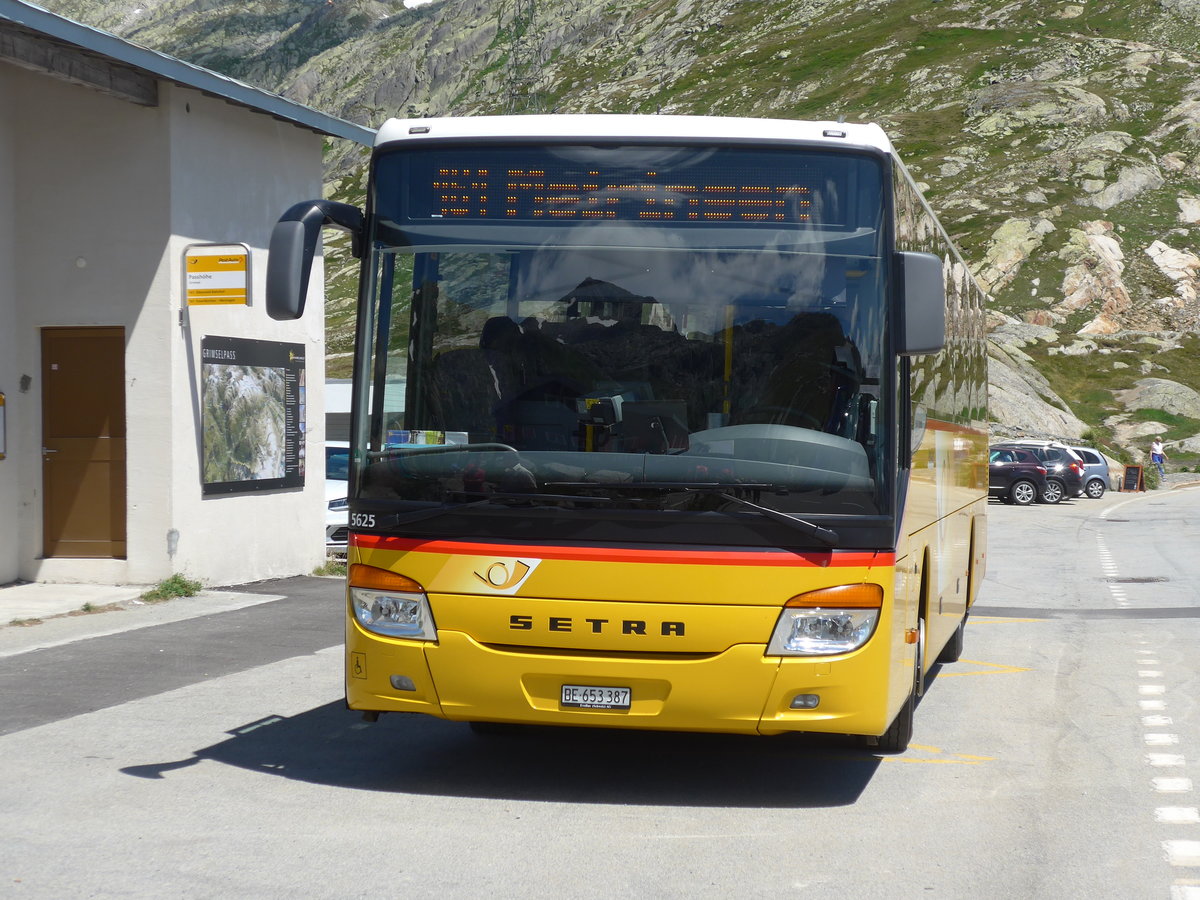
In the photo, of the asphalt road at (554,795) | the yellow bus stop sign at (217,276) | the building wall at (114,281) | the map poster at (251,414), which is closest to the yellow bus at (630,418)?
the asphalt road at (554,795)

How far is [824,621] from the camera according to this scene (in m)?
6.34

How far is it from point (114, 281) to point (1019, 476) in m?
30.8

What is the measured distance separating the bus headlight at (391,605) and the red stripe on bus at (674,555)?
22 cm

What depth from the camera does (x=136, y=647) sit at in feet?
37.0

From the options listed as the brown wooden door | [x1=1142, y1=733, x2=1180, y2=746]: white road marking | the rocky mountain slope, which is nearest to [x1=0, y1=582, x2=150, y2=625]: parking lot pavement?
the brown wooden door

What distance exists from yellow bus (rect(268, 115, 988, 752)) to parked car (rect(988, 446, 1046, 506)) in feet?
115

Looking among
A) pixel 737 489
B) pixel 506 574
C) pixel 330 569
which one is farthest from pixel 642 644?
pixel 330 569

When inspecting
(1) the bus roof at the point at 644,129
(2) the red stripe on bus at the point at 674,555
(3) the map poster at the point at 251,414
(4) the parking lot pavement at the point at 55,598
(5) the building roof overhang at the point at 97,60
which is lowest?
(4) the parking lot pavement at the point at 55,598

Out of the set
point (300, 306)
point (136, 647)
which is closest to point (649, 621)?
point (300, 306)

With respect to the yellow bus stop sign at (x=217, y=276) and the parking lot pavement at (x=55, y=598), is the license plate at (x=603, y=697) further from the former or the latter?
the yellow bus stop sign at (x=217, y=276)

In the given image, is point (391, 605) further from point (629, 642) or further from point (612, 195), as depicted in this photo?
point (612, 195)

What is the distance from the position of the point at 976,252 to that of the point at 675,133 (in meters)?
83.0

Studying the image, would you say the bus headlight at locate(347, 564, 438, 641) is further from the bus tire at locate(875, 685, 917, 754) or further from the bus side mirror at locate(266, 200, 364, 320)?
the bus tire at locate(875, 685, 917, 754)

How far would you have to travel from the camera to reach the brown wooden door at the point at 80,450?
47.1ft
